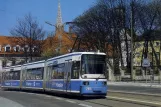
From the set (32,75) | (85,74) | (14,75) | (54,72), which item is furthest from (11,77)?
(85,74)

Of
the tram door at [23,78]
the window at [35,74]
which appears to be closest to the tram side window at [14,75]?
the tram door at [23,78]

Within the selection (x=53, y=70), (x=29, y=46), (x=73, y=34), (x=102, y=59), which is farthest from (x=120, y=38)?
(x=102, y=59)

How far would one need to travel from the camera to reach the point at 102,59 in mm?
23703

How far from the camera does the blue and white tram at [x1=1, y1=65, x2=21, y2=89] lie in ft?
136

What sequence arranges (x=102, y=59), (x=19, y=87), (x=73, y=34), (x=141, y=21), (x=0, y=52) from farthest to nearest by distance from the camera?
(x=0, y=52) → (x=73, y=34) → (x=141, y=21) → (x=19, y=87) → (x=102, y=59)

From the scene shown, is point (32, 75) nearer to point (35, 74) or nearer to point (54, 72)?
point (35, 74)

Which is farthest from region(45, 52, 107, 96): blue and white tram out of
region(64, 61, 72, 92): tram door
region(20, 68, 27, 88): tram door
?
region(20, 68, 27, 88): tram door

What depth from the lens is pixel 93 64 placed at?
23.2 m

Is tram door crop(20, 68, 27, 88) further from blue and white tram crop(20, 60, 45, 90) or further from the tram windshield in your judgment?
the tram windshield

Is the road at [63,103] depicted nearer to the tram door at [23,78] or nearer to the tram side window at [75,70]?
the tram side window at [75,70]

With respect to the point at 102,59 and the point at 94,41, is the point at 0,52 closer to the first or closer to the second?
the point at 94,41

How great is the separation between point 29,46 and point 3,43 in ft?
126

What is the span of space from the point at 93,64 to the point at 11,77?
22880 mm

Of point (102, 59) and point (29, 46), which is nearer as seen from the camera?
point (102, 59)
